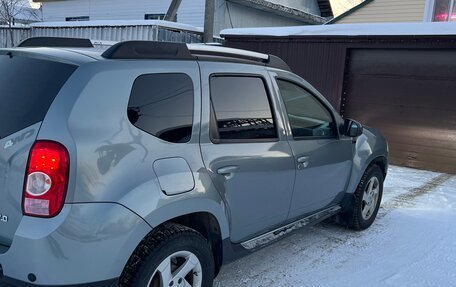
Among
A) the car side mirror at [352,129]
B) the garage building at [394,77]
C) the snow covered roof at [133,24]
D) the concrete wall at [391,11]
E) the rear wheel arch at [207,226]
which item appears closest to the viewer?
the rear wheel arch at [207,226]

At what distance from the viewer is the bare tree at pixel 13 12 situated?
2156cm

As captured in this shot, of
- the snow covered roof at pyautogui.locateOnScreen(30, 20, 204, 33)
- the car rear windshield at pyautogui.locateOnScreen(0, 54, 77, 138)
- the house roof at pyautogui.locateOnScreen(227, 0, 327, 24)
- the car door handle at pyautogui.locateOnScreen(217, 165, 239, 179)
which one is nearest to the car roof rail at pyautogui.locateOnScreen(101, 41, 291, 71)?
the car rear windshield at pyautogui.locateOnScreen(0, 54, 77, 138)

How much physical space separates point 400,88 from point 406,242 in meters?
5.17

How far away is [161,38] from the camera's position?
44.8 ft

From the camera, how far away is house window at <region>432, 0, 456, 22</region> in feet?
37.7

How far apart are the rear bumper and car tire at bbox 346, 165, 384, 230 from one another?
3.04 metres

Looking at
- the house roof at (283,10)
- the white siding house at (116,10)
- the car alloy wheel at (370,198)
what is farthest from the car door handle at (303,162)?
the white siding house at (116,10)

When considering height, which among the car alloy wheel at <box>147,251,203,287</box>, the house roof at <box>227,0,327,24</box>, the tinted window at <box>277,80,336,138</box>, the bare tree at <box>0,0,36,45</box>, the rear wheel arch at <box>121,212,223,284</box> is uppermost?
the house roof at <box>227,0,327,24</box>

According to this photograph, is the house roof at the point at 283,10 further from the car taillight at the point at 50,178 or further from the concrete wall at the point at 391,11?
the car taillight at the point at 50,178

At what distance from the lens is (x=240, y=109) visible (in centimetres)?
334

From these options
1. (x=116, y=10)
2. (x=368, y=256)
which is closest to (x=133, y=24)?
(x=116, y=10)

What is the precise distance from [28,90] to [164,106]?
0.76 meters

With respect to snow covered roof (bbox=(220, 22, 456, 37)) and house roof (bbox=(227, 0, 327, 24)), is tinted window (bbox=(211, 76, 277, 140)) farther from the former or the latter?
house roof (bbox=(227, 0, 327, 24))

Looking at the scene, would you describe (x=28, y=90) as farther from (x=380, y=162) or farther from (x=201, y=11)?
(x=201, y=11)
